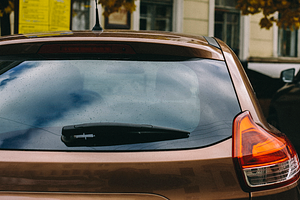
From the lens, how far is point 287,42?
48.5 ft

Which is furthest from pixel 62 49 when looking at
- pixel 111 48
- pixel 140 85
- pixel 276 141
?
pixel 276 141

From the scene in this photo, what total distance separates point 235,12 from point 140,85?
1270cm

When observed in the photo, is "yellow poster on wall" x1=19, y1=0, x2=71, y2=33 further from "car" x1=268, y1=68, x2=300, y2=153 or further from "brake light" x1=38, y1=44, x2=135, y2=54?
"brake light" x1=38, y1=44, x2=135, y2=54

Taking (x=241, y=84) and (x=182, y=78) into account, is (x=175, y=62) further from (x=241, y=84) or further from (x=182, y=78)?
(x=241, y=84)

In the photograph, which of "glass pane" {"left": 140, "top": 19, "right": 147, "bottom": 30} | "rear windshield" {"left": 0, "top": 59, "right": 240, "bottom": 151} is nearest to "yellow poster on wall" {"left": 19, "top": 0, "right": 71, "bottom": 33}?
"rear windshield" {"left": 0, "top": 59, "right": 240, "bottom": 151}

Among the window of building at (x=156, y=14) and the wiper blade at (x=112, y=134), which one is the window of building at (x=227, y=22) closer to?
the window of building at (x=156, y=14)

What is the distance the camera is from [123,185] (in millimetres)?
1443

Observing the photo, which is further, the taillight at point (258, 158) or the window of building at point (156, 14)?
the window of building at point (156, 14)

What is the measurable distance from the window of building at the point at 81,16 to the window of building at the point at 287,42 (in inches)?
300

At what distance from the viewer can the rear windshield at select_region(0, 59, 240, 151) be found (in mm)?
1539

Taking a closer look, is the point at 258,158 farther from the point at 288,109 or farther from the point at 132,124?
the point at 288,109

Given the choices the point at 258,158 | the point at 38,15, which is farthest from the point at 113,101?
the point at 38,15

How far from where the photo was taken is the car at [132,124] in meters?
1.46

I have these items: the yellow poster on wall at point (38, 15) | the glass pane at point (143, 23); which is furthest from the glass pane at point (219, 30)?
the yellow poster on wall at point (38, 15)
